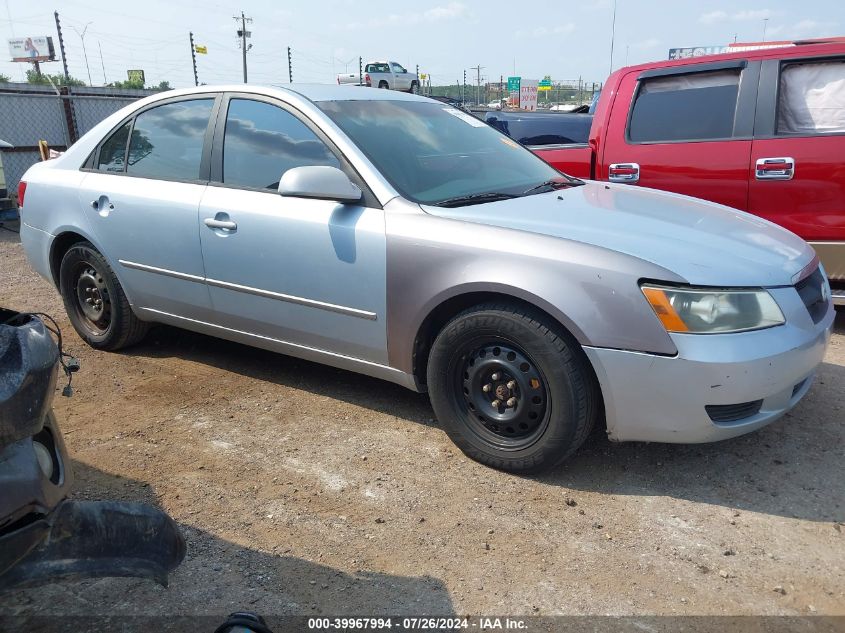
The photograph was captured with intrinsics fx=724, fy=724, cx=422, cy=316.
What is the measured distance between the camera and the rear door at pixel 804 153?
462 cm

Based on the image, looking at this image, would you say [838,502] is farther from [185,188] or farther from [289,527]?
[185,188]

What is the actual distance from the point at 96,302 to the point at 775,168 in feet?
14.8

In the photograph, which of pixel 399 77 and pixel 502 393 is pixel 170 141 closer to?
pixel 502 393

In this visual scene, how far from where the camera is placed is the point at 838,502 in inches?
114

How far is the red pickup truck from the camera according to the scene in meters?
4.66

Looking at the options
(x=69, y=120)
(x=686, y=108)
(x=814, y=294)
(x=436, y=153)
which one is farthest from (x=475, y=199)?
(x=69, y=120)

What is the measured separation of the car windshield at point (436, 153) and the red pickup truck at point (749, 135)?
4.57ft

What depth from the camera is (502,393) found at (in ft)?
10.1

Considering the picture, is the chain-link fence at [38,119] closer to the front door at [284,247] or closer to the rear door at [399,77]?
the front door at [284,247]

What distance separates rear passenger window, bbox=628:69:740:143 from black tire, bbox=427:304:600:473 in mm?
2938

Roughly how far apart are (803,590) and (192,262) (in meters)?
3.18

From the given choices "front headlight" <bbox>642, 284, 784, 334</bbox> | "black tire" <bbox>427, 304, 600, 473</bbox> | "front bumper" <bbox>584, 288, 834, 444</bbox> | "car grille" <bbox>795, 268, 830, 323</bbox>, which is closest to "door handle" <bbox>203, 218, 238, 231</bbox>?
"black tire" <bbox>427, 304, 600, 473</bbox>

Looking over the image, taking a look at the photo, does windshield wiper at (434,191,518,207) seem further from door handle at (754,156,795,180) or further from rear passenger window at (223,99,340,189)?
door handle at (754,156,795,180)

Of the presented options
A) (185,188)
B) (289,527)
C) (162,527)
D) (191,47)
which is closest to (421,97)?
(185,188)
